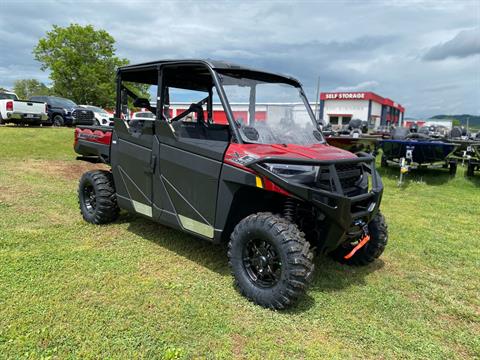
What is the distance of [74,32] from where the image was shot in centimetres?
3603

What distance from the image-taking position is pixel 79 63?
1414 inches

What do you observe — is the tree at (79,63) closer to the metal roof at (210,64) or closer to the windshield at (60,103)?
the windshield at (60,103)

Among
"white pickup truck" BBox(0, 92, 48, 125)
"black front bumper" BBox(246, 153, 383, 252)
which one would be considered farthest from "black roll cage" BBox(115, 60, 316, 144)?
"white pickup truck" BBox(0, 92, 48, 125)

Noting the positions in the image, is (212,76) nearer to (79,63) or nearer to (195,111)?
(195,111)

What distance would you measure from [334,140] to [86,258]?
8.60 meters

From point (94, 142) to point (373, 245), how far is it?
12.6 feet

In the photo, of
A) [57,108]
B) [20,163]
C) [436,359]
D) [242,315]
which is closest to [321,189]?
[242,315]

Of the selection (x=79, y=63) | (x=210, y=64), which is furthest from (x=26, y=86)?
(x=210, y=64)

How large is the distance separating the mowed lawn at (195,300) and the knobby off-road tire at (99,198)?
15cm

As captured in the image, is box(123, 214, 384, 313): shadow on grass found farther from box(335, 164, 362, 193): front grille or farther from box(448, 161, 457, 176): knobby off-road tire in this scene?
box(448, 161, 457, 176): knobby off-road tire

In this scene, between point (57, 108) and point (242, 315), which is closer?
point (242, 315)

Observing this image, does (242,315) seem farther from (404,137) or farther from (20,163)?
(404,137)

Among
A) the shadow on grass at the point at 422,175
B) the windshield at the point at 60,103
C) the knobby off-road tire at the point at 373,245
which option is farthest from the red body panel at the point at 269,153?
the windshield at the point at 60,103

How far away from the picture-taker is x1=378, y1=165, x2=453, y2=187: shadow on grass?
34.6ft
